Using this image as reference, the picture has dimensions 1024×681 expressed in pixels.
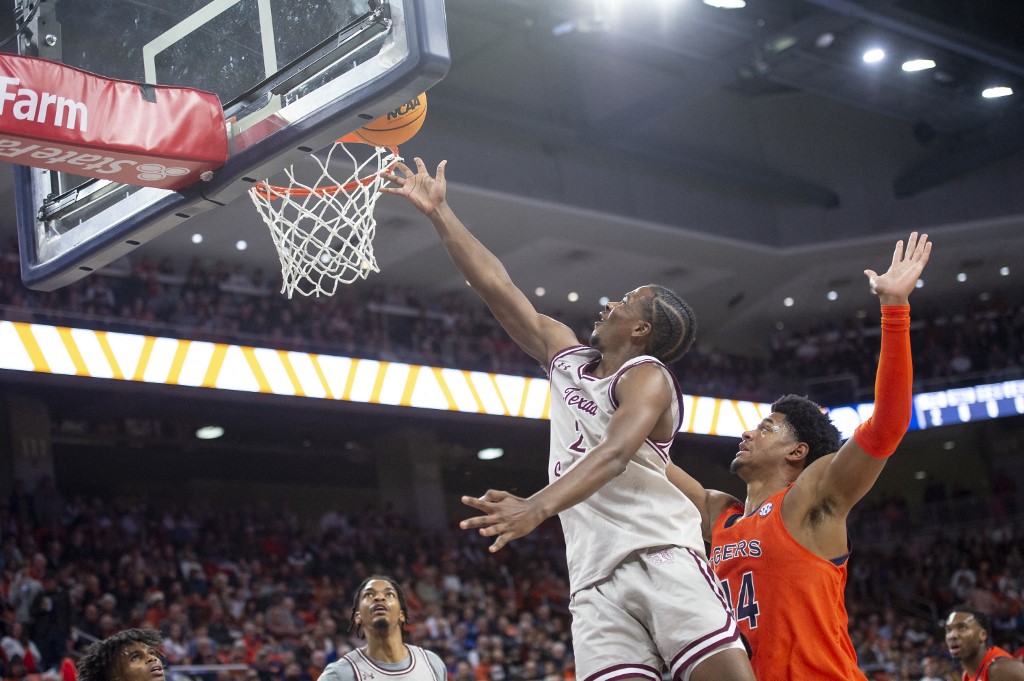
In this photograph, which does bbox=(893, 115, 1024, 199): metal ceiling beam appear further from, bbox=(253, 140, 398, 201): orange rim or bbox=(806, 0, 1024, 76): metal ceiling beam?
bbox=(253, 140, 398, 201): orange rim

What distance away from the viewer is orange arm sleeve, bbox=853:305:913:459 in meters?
3.29

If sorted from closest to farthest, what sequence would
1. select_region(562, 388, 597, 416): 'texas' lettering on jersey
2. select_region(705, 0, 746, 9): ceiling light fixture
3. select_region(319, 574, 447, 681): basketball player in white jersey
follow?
select_region(562, 388, 597, 416): 'texas' lettering on jersey → select_region(319, 574, 447, 681): basketball player in white jersey → select_region(705, 0, 746, 9): ceiling light fixture

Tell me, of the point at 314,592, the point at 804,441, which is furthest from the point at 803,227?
the point at 804,441

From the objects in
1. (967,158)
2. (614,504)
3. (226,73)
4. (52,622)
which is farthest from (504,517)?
(967,158)

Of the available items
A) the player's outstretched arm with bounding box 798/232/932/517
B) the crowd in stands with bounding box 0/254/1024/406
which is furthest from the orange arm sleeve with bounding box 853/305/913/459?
the crowd in stands with bounding box 0/254/1024/406

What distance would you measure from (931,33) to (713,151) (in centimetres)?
402

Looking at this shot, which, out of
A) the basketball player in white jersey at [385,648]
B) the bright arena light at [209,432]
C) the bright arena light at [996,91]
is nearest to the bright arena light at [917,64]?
the bright arena light at [996,91]

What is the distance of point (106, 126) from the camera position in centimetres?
375

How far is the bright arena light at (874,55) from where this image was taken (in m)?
16.3

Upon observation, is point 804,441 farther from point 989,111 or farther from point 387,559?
point 989,111

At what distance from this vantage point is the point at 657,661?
294 centimetres

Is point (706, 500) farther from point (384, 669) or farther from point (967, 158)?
point (967, 158)

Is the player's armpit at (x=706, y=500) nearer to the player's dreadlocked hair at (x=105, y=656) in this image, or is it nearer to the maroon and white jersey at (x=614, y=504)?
the maroon and white jersey at (x=614, y=504)

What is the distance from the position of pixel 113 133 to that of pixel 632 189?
14.9 m
